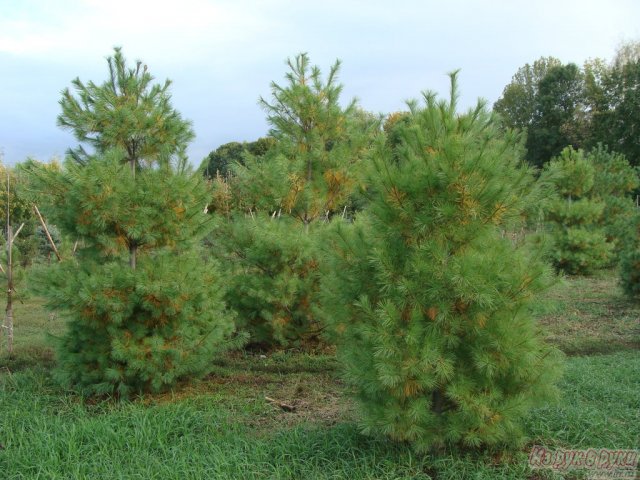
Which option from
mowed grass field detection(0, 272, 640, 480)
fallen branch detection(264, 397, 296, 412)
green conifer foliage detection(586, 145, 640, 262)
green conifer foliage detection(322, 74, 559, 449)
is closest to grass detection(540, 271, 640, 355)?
mowed grass field detection(0, 272, 640, 480)

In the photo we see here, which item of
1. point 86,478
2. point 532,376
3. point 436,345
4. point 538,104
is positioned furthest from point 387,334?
point 538,104

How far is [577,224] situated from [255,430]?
40.7ft

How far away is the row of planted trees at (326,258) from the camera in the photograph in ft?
12.0

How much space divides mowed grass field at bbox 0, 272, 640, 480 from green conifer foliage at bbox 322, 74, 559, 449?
0.92 ft

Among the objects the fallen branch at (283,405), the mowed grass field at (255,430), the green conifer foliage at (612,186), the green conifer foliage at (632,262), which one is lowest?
the fallen branch at (283,405)

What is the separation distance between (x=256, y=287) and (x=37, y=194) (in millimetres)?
2899

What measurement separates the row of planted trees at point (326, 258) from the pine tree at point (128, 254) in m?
0.02

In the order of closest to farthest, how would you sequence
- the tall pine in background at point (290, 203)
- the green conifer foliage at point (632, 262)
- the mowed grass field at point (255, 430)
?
the mowed grass field at point (255, 430) → the tall pine in background at point (290, 203) → the green conifer foliage at point (632, 262)

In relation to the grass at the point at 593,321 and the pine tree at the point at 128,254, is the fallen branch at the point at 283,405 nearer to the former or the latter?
the pine tree at the point at 128,254

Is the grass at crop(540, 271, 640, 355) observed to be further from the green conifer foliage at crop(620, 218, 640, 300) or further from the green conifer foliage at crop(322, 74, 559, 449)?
the green conifer foliage at crop(322, 74, 559, 449)

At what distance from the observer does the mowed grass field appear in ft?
12.2

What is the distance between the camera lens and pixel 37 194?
542cm

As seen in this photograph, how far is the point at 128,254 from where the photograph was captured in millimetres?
5645

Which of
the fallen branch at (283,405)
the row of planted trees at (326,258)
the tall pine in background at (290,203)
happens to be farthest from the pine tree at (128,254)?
the tall pine in background at (290,203)
